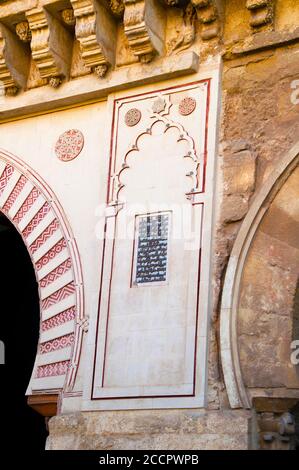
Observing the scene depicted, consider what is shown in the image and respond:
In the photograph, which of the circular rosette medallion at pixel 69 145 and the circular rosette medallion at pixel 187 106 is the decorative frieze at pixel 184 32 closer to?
the circular rosette medallion at pixel 187 106

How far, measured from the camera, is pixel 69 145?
6027 mm

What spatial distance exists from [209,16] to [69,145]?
1.22m

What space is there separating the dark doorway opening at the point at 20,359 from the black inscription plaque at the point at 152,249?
2.88 m

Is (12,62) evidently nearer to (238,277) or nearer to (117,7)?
(117,7)

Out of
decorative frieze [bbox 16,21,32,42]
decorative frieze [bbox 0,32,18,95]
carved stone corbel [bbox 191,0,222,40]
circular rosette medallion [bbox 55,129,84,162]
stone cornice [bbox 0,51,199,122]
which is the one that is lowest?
circular rosette medallion [bbox 55,129,84,162]

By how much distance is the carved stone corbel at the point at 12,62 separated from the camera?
6227mm

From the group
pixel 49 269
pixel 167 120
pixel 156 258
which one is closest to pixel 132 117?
pixel 167 120

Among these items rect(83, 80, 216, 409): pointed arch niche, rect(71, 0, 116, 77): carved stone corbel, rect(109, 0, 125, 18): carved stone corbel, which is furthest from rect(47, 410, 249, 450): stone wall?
rect(109, 0, 125, 18): carved stone corbel

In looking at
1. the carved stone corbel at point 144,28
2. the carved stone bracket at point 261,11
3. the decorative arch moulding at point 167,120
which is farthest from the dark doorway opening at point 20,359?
the carved stone bracket at point 261,11

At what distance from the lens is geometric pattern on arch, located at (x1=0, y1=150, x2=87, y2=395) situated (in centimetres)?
551

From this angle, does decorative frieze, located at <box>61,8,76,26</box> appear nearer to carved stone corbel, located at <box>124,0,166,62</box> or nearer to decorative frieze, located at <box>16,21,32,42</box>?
decorative frieze, located at <box>16,21,32,42</box>

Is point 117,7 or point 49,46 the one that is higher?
point 117,7

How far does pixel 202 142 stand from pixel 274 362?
140cm

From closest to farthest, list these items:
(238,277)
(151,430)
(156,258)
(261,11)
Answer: (151,430), (238,277), (156,258), (261,11)
